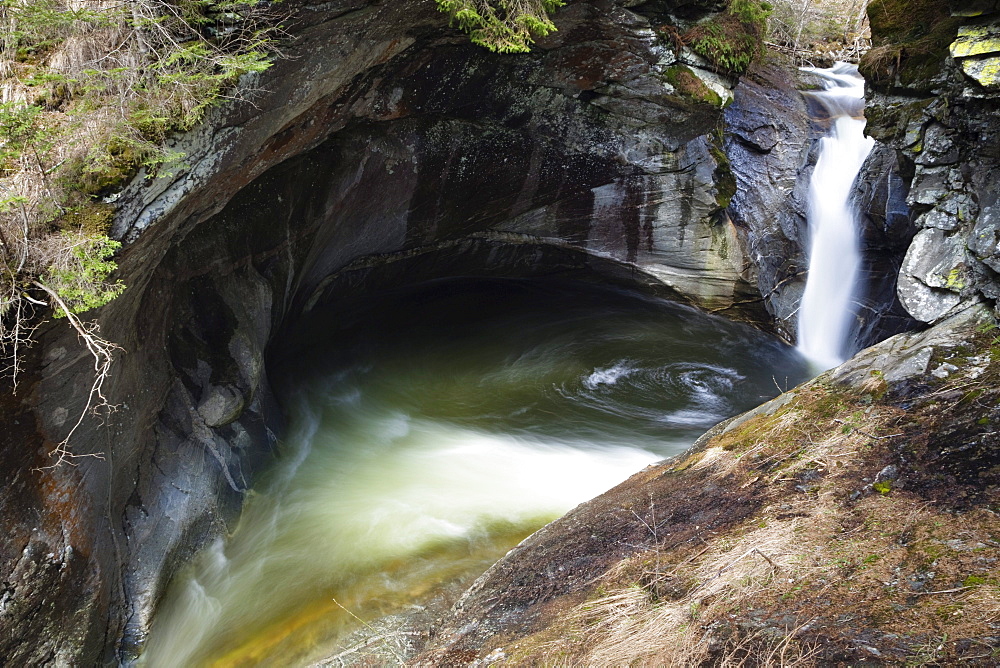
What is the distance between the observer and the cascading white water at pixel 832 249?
1048 cm

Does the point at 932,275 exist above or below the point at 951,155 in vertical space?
Answer: below

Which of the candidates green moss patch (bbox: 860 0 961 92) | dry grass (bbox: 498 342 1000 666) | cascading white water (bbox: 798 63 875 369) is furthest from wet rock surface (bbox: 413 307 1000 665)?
cascading white water (bbox: 798 63 875 369)

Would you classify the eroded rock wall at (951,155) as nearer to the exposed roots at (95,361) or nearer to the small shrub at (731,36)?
the small shrub at (731,36)

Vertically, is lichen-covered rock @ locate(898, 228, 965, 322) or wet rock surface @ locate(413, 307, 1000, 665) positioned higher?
lichen-covered rock @ locate(898, 228, 965, 322)

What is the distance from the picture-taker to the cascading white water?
412 inches

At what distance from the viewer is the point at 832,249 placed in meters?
10.7

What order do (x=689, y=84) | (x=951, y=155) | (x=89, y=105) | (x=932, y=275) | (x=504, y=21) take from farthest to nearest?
(x=689, y=84), (x=504, y=21), (x=951, y=155), (x=932, y=275), (x=89, y=105)

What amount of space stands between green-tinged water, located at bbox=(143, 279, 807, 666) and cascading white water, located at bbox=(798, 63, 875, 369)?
613 millimetres

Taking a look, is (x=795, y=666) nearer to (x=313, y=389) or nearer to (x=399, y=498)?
(x=399, y=498)

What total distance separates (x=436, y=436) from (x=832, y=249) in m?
7.38

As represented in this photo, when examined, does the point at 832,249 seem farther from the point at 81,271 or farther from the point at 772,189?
the point at 81,271

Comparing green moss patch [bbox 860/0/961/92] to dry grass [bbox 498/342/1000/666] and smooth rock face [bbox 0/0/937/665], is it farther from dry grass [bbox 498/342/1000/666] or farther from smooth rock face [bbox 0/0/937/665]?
dry grass [bbox 498/342/1000/666]

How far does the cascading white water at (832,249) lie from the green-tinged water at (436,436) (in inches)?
24.1

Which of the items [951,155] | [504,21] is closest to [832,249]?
[951,155]
